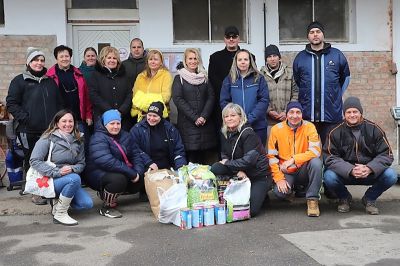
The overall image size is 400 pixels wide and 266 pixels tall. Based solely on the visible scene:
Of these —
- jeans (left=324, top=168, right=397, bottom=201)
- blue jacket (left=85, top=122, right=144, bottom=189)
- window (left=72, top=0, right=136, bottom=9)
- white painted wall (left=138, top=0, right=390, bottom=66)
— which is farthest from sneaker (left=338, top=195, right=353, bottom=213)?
window (left=72, top=0, right=136, bottom=9)

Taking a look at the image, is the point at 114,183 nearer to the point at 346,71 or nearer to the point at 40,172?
the point at 40,172

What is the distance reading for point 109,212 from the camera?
5965 mm

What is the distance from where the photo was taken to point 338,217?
5.78 meters

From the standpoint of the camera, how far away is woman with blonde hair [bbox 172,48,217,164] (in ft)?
21.2

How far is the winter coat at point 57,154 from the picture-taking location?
18.4 ft

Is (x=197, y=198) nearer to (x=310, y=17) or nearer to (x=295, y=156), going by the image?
(x=295, y=156)

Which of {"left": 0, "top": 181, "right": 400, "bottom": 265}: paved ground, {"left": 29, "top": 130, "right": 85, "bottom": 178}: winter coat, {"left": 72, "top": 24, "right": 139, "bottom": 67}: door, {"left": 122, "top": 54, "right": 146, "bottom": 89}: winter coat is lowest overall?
{"left": 0, "top": 181, "right": 400, "bottom": 265}: paved ground

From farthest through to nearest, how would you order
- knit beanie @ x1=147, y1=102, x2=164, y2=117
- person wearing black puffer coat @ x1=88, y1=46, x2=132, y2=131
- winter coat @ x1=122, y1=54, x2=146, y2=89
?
1. winter coat @ x1=122, y1=54, x2=146, y2=89
2. person wearing black puffer coat @ x1=88, y1=46, x2=132, y2=131
3. knit beanie @ x1=147, y1=102, x2=164, y2=117

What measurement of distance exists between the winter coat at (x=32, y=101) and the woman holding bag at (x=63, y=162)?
487 mm

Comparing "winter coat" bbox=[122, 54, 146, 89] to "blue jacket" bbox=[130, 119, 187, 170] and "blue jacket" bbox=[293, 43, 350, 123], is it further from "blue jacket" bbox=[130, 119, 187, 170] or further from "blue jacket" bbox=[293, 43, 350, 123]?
"blue jacket" bbox=[293, 43, 350, 123]

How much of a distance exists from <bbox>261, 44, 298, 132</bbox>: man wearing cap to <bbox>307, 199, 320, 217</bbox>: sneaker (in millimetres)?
1258

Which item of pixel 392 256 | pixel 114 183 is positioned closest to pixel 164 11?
pixel 114 183

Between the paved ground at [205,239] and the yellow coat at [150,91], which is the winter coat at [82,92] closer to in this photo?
the yellow coat at [150,91]

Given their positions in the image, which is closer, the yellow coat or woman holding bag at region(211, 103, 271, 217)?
woman holding bag at region(211, 103, 271, 217)
